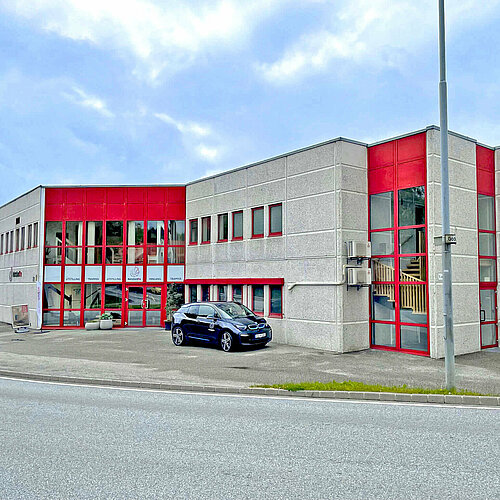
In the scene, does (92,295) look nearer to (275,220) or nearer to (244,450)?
(275,220)

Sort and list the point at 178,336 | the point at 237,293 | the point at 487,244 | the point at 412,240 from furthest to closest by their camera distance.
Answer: the point at 237,293 → the point at 178,336 → the point at 487,244 → the point at 412,240

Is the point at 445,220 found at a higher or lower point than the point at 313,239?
lower

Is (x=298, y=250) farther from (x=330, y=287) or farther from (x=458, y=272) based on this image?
(x=458, y=272)

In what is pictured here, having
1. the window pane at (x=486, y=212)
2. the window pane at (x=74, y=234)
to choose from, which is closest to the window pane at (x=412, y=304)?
the window pane at (x=486, y=212)

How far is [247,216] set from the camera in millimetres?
21422

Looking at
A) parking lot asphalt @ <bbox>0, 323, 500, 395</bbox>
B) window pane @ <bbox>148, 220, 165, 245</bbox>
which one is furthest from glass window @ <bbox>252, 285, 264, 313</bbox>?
window pane @ <bbox>148, 220, 165, 245</bbox>

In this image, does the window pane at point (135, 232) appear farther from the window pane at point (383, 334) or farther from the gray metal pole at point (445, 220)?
the gray metal pole at point (445, 220)

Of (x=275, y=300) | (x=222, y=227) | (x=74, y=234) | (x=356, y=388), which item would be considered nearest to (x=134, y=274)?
(x=74, y=234)

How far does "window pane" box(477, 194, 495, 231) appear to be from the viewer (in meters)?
17.9

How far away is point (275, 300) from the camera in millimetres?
19719

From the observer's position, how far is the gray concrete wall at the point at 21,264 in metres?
27.4

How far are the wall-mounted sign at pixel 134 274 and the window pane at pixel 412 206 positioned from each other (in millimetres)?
14132

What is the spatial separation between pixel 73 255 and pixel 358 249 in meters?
16.0

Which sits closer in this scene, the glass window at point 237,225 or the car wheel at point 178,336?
the car wheel at point 178,336
